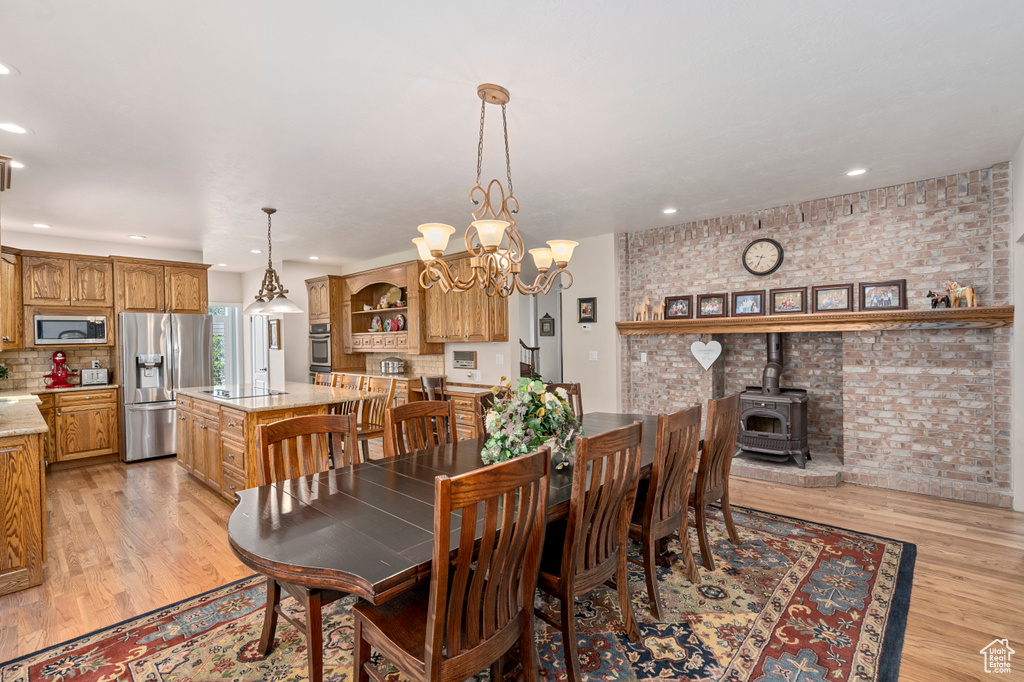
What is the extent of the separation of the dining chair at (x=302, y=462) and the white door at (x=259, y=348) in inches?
239

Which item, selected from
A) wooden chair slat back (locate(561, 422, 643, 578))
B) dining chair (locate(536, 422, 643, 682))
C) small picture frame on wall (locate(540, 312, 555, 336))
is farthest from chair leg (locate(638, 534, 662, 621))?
small picture frame on wall (locate(540, 312, 555, 336))

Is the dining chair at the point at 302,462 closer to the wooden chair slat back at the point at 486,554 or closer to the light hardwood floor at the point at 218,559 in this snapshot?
the wooden chair slat back at the point at 486,554

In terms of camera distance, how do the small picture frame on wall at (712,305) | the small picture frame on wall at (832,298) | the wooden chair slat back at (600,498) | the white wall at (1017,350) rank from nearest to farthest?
the wooden chair slat back at (600,498)
the white wall at (1017,350)
the small picture frame on wall at (832,298)
the small picture frame on wall at (712,305)

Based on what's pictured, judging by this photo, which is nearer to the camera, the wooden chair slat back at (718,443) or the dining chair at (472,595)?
the dining chair at (472,595)

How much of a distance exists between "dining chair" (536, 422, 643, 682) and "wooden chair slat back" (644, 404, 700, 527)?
269mm

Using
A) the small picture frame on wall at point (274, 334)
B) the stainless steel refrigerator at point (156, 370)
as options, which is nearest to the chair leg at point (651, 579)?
the stainless steel refrigerator at point (156, 370)

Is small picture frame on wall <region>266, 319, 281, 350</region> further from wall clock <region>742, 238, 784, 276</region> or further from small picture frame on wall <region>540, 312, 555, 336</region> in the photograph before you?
wall clock <region>742, 238, 784, 276</region>

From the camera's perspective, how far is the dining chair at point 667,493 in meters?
2.30

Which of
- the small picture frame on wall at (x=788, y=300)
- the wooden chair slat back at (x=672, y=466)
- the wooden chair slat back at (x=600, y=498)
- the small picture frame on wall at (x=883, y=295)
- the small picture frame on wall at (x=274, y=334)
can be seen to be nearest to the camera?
the wooden chair slat back at (x=600, y=498)

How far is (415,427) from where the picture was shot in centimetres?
287

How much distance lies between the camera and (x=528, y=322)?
8141mm

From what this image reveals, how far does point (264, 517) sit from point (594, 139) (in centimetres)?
266

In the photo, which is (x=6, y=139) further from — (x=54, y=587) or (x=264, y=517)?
(x=264, y=517)
